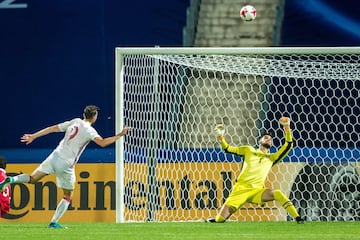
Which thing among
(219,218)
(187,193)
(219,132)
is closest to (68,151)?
(219,132)

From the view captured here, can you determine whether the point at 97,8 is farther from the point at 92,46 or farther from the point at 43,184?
the point at 43,184

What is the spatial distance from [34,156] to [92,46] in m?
1.79

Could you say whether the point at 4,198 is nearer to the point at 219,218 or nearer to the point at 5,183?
the point at 5,183

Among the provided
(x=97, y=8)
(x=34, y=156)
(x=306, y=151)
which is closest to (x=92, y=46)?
(x=97, y=8)

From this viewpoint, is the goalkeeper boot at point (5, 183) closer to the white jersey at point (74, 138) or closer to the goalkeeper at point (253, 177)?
the white jersey at point (74, 138)

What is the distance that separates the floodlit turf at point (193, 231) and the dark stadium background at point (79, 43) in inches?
127

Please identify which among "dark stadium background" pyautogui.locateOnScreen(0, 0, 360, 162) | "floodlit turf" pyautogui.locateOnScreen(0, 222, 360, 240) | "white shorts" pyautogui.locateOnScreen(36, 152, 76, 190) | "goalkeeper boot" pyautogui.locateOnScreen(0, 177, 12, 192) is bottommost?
"floodlit turf" pyautogui.locateOnScreen(0, 222, 360, 240)

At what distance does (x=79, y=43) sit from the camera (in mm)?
17688

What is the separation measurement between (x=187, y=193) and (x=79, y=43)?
116 inches

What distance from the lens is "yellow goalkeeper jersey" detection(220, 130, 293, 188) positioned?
1479cm

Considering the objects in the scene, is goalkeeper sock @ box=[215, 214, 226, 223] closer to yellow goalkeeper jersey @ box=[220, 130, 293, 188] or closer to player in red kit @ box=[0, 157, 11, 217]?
yellow goalkeeper jersey @ box=[220, 130, 293, 188]

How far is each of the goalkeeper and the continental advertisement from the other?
1005 millimetres

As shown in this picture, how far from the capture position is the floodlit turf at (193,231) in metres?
12.1

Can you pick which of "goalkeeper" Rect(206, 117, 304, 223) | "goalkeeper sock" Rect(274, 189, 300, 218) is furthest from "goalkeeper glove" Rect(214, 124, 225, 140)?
"goalkeeper sock" Rect(274, 189, 300, 218)
